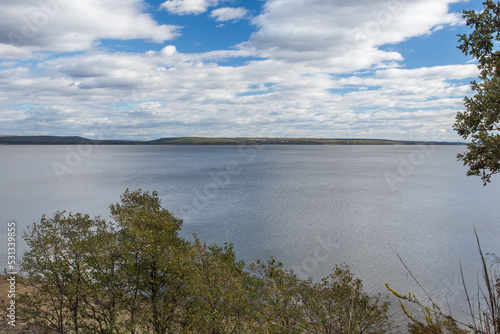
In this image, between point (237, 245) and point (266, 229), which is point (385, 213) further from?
point (237, 245)

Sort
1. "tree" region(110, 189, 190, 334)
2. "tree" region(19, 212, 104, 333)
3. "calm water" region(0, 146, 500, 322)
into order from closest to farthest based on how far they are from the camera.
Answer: "tree" region(110, 189, 190, 334)
"tree" region(19, 212, 104, 333)
"calm water" region(0, 146, 500, 322)

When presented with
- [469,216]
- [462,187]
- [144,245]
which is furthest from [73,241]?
[462,187]

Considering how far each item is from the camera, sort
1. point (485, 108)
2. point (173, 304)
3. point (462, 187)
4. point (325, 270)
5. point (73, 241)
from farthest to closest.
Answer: point (462, 187)
point (325, 270)
point (73, 241)
point (173, 304)
point (485, 108)

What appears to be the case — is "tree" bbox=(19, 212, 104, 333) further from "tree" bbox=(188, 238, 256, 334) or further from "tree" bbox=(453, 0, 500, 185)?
"tree" bbox=(453, 0, 500, 185)

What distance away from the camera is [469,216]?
5666 cm

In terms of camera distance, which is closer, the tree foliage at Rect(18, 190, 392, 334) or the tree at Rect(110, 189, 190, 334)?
the tree foliage at Rect(18, 190, 392, 334)

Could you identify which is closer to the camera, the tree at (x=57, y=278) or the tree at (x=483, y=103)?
the tree at (x=483, y=103)

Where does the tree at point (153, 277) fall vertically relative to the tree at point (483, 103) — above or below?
below

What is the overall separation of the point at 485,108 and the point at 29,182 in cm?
11720

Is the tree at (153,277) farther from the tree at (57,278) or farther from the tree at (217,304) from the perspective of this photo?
the tree at (57,278)

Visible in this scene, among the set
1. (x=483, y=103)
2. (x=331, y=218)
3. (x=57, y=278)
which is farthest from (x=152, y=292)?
(x=331, y=218)

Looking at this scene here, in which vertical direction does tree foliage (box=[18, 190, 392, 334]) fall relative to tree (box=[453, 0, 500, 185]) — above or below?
below

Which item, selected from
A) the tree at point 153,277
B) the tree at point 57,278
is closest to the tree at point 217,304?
the tree at point 153,277

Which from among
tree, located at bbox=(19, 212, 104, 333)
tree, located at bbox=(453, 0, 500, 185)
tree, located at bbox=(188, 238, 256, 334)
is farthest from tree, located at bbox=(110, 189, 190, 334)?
tree, located at bbox=(453, 0, 500, 185)
